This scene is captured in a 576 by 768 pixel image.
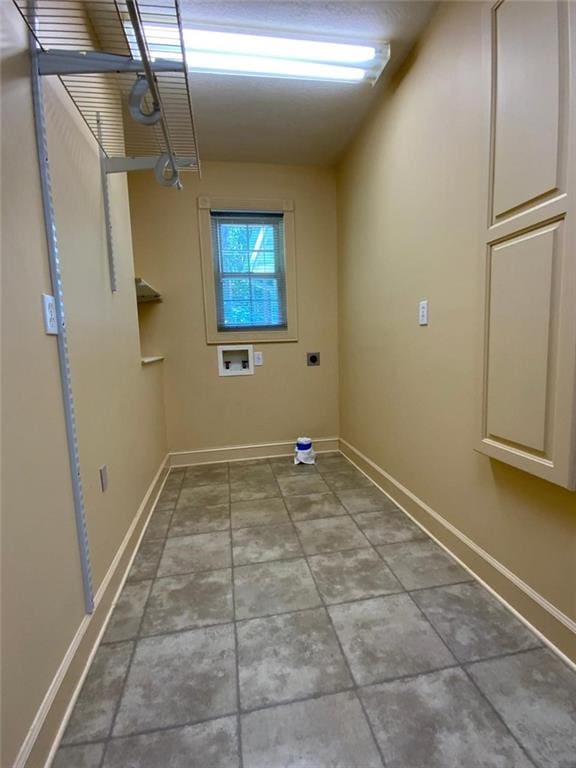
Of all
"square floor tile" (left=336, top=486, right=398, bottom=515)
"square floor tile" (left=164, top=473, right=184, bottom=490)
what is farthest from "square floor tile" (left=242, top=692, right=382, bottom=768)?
"square floor tile" (left=164, top=473, right=184, bottom=490)

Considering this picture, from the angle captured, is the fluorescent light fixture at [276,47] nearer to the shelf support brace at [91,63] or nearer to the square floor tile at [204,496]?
the shelf support brace at [91,63]

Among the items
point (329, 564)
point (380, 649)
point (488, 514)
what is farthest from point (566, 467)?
point (329, 564)

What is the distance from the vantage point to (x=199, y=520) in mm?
2100

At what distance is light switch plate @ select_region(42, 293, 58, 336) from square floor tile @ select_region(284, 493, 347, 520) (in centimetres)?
159

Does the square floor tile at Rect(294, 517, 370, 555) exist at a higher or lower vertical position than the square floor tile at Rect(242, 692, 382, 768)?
higher

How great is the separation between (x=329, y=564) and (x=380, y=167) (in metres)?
2.33

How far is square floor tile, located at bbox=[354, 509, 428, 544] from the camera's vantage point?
5.98 ft

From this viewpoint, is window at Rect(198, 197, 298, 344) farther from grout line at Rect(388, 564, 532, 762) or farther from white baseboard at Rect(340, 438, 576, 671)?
grout line at Rect(388, 564, 532, 762)

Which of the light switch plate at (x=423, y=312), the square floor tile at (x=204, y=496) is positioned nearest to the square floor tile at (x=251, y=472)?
the square floor tile at (x=204, y=496)

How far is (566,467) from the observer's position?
99cm

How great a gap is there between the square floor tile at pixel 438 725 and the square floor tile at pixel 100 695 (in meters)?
0.74

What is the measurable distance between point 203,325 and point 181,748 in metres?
2.55

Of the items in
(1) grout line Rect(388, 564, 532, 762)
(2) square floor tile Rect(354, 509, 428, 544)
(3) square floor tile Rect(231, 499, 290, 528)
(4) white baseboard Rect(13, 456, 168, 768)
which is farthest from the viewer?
(3) square floor tile Rect(231, 499, 290, 528)

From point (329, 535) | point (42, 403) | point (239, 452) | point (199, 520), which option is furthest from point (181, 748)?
point (239, 452)
